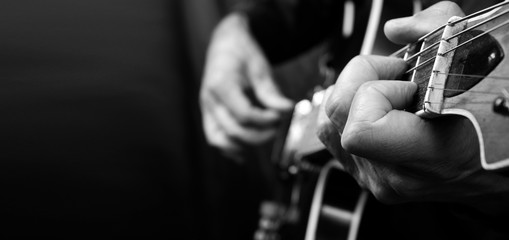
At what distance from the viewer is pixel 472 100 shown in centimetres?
41

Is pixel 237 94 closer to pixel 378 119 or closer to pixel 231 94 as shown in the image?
pixel 231 94

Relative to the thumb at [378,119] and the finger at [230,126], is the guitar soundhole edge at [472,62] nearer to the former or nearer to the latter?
the thumb at [378,119]

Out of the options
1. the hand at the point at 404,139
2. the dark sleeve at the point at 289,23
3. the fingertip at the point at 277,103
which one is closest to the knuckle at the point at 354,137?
the hand at the point at 404,139

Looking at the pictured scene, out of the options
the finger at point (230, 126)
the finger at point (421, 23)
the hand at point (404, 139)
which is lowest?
the finger at point (230, 126)

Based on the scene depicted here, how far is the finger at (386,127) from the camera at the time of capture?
45cm

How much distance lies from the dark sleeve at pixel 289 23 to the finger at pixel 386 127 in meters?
0.77

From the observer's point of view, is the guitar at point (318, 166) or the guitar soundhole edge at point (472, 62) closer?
the guitar soundhole edge at point (472, 62)

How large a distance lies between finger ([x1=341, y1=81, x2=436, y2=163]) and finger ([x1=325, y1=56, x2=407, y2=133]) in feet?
0.10

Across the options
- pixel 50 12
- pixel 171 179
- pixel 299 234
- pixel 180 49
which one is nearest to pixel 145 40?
pixel 180 49

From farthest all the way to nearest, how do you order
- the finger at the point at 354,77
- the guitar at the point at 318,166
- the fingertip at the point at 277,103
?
the fingertip at the point at 277,103 → the guitar at the point at 318,166 → the finger at the point at 354,77

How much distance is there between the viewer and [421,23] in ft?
1.70

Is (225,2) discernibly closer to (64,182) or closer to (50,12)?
(50,12)

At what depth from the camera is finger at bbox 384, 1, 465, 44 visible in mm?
508

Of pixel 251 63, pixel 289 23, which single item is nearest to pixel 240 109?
pixel 251 63
